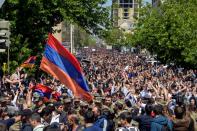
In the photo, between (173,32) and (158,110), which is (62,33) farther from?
(158,110)

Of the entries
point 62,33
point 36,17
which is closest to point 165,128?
point 36,17

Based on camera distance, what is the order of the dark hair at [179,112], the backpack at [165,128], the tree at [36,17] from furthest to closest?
the tree at [36,17] < the backpack at [165,128] < the dark hair at [179,112]

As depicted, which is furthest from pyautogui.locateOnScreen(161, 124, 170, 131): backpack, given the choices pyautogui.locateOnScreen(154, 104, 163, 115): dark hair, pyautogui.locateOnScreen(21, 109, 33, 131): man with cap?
pyautogui.locateOnScreen(21, 109, 33, 131): man with cap

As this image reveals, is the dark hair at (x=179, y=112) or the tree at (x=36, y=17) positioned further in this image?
the tree at (x=36, y=17)

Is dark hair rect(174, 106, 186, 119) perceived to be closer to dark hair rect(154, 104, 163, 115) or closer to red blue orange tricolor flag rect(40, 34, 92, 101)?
dark hair rect(154, 104, 163, 115)

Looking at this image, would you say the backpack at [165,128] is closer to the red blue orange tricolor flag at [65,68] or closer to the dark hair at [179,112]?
the dark hair at [179,112]

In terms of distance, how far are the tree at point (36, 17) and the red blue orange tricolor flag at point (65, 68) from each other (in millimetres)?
15133

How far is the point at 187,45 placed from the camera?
146 ft

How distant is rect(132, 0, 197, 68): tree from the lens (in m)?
45.3

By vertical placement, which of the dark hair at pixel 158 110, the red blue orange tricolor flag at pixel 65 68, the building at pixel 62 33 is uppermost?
the red blue orange tricolor flag at pixel 65 68

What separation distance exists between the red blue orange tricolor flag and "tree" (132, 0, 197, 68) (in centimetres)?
3084

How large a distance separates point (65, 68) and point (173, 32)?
34878 mm

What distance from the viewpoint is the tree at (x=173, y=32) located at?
45.3m

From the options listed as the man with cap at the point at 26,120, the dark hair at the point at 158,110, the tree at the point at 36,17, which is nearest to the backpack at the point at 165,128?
the dark hair at the point at 158,110
